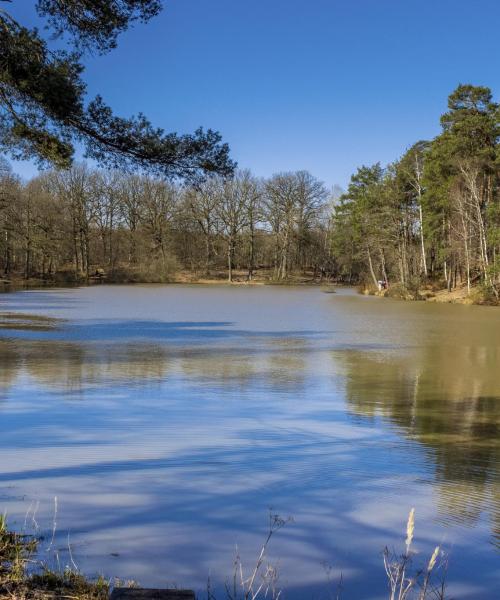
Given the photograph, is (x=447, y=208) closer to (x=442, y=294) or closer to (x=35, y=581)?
(x=442, y=294)

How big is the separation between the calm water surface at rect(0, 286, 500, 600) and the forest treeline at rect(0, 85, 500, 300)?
2270 centimetres

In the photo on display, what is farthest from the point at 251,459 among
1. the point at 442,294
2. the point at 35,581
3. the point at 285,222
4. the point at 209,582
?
the point at 285,222

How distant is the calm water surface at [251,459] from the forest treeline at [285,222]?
74.5 feet

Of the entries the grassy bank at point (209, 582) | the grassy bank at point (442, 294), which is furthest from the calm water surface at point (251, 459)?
the grassy bank at point (442, 294)

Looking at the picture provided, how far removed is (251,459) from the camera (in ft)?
17.8

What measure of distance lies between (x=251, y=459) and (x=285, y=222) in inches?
2202

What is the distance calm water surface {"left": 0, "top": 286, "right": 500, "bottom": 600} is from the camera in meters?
3.59

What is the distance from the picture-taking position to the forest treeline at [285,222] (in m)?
34.8

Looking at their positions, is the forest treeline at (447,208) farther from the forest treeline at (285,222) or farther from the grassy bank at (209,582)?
the grassy bank at (209,582)

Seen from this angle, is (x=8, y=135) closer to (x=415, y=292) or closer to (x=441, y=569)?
(x=441, y=569)

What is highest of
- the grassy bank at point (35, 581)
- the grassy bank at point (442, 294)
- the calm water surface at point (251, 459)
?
the grassy bank at point (442, 294)

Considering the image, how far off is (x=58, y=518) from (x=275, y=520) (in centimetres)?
144

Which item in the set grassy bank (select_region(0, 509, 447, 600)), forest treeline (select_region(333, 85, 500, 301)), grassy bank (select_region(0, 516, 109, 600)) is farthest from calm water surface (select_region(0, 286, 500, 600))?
forest treeline (select_region(333, 85, 500, 301))

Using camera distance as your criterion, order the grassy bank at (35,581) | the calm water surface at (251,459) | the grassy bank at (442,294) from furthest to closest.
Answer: the grassy bank at (442,294) < the calm water surface at (251,459) < the grassy bank at (35,581)
